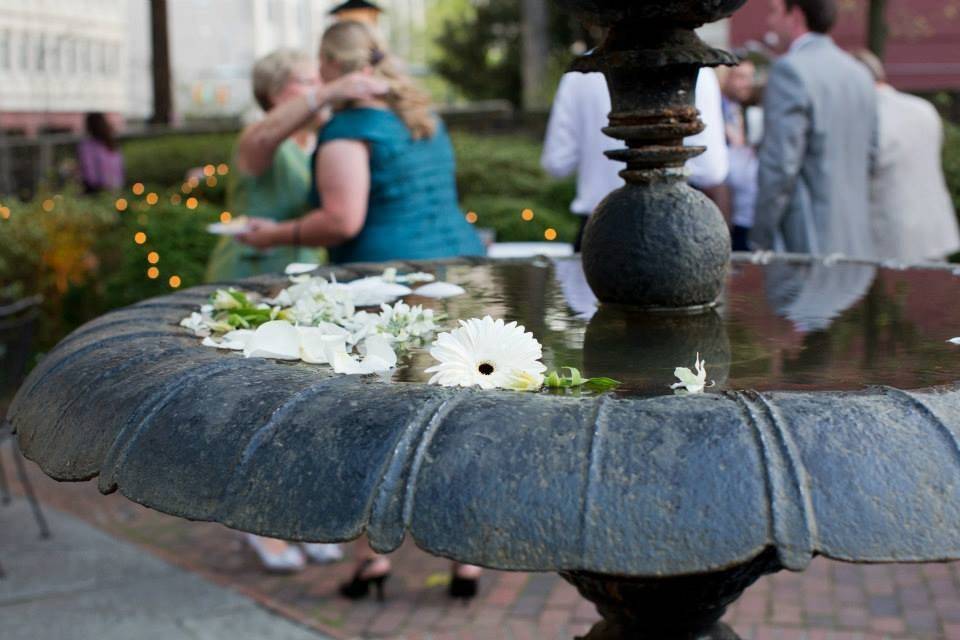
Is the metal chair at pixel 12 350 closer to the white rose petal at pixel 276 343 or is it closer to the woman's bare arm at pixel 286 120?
the woman's bare arm at pixel 286 120

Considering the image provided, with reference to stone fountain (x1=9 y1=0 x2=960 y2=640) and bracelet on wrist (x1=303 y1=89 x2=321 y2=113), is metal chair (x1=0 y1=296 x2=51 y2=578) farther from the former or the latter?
stone fountain (x1=9 y1=0 x2=960 y2=640)

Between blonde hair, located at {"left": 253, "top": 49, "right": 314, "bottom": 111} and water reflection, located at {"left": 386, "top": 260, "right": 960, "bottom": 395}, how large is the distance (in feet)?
6.72

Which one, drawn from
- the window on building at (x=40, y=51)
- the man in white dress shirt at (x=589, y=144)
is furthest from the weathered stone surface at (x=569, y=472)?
the window on building at (x=40, y=51)

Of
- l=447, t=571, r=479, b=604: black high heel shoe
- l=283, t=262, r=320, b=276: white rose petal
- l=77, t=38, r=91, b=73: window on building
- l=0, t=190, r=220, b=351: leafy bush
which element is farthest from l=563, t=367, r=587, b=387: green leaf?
l=77, t=38, r=91, b=73: window on building

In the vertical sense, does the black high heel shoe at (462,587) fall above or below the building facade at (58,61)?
below

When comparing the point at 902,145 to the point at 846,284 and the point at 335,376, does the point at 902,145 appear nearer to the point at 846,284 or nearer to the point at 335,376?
the point at 846,284

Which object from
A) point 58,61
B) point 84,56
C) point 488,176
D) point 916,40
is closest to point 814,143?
point 488,176

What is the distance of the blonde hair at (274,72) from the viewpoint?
479cm

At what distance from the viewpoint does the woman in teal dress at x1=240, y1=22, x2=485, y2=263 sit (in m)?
3.88

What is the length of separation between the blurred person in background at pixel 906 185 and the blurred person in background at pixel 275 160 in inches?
96.2

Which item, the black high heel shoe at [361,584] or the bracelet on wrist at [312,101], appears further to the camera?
the black high heel shoe at [361,584]

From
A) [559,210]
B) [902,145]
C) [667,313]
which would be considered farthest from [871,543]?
[559,210]

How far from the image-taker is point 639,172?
7.32ft

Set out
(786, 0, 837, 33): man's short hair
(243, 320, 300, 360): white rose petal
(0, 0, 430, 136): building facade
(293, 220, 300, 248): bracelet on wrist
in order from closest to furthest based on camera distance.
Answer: (243, 320, 300, 360): white rose petal < (293, 220, 300, 248): bracelet on wrist < (786, 0, 837, 33): man's short hair < (0, 0, 430, 136): building facade
